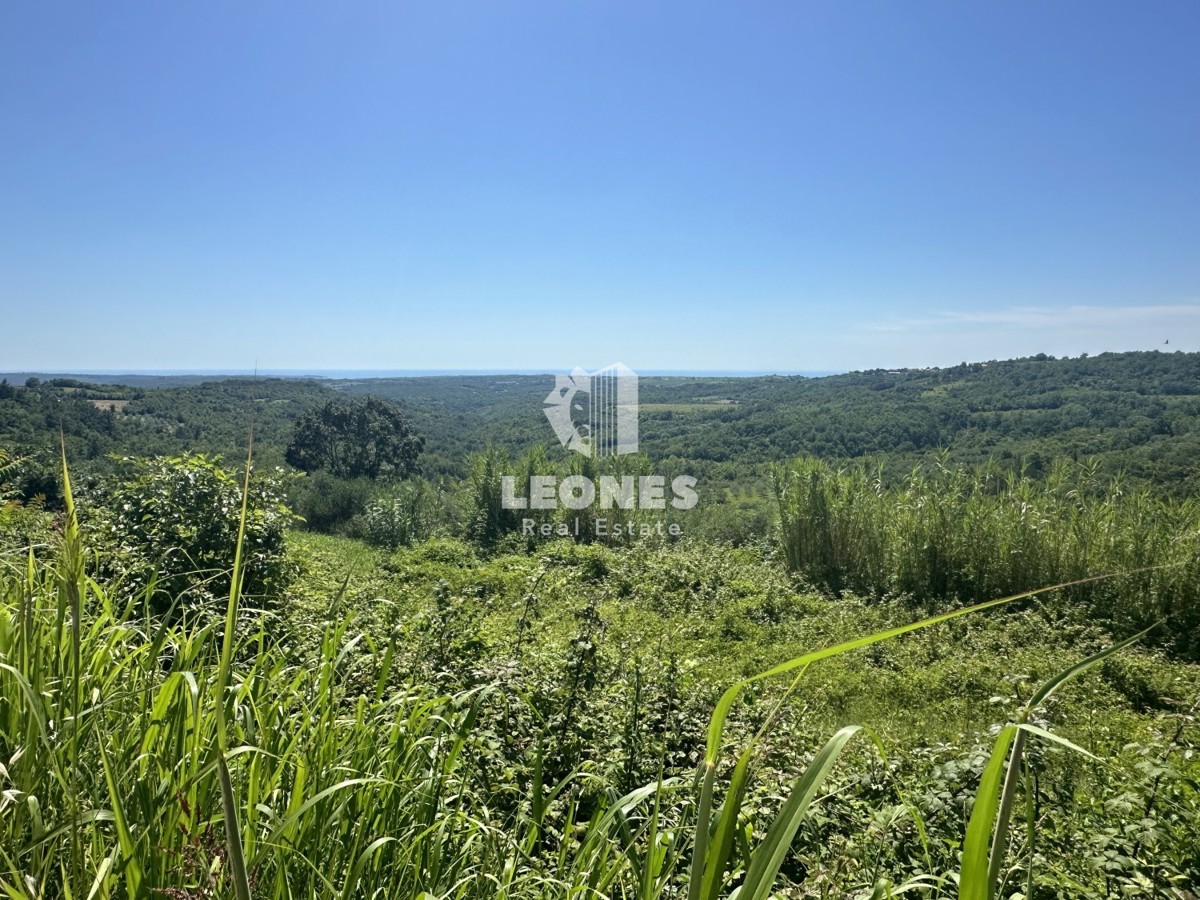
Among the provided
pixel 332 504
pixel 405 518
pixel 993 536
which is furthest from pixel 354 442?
pixel 993 536

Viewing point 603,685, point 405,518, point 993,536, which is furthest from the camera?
point 405,518

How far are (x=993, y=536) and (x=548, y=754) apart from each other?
18.6ft

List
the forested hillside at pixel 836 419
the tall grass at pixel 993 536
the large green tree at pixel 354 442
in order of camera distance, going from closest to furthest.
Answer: the tall grass at pixel 993 536, the forested hillside at pixel 836 419, the large green tree at pixel 354 442

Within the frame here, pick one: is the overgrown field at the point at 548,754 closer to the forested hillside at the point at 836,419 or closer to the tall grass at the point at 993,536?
the tall grass at the point at 993,536

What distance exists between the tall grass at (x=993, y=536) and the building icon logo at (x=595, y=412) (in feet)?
8.40

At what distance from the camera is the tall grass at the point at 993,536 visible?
548 centimetres

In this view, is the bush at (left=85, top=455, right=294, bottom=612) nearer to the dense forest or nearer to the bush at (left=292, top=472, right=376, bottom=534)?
the dense forest

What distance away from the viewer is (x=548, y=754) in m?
2.25

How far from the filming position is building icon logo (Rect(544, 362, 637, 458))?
30.6 ft

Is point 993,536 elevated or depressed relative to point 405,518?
elevated

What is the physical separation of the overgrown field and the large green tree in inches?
793
